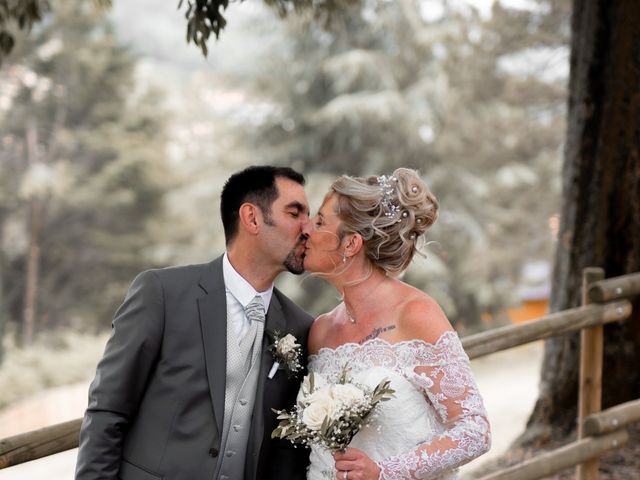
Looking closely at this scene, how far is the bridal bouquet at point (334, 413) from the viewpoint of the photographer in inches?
108

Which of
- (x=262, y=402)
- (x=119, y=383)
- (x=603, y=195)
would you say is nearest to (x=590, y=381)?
(x=603, y=195)

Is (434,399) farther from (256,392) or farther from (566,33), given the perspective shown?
(566,33)

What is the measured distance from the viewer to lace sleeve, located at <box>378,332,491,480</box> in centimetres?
291

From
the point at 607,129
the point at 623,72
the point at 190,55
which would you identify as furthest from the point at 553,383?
the point at 190,55

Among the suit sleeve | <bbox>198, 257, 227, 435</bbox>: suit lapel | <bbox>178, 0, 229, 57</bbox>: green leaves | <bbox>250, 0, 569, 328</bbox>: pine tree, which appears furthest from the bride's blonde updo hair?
<bbox>250, 0, 569, 328</bbox>: pine tree

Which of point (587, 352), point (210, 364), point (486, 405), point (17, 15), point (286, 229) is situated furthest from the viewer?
point (486, 405)

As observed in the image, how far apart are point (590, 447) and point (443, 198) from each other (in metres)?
16.7

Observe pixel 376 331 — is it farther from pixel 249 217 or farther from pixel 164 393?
pixel 164 393

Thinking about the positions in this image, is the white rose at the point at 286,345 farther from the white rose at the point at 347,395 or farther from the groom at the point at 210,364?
the white rose at the point at 347,395

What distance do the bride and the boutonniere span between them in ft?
Answer: 0.50

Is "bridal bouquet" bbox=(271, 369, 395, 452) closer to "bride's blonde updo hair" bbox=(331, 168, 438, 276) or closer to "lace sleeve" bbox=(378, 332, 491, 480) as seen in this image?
"lace sleeve" bbox=(378, 332, 491, 480)

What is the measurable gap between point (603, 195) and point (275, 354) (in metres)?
4.14

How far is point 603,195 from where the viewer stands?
21.4 ft

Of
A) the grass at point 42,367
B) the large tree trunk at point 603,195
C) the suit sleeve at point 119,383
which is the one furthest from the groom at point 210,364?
the grass at point 42,367
